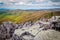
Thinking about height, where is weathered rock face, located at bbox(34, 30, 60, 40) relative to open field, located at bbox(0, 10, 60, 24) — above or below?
below

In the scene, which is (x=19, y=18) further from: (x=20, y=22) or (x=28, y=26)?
(x=28, y=26)

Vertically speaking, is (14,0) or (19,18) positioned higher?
(14,0)

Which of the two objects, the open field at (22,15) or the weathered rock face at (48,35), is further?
the open field at (22,15)

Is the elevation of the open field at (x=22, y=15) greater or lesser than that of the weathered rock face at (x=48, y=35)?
greater

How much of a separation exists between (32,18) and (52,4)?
1.69 ft

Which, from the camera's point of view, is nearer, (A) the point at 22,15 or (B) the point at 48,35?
(B) the point at 48,35

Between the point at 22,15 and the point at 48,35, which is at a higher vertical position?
the point at 22,15

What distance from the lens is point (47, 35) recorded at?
2.38 meters

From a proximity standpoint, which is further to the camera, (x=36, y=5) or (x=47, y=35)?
(x=36, y=5)

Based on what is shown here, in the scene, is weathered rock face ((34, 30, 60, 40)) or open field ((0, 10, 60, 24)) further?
open field ((0, 10, 60, 24))

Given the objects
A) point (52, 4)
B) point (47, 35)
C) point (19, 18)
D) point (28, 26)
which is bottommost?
point (47, 35)

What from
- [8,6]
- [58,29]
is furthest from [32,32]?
[8,6]

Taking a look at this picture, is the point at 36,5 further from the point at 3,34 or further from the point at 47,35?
the point at 3,34

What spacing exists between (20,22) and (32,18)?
0.26 meters
